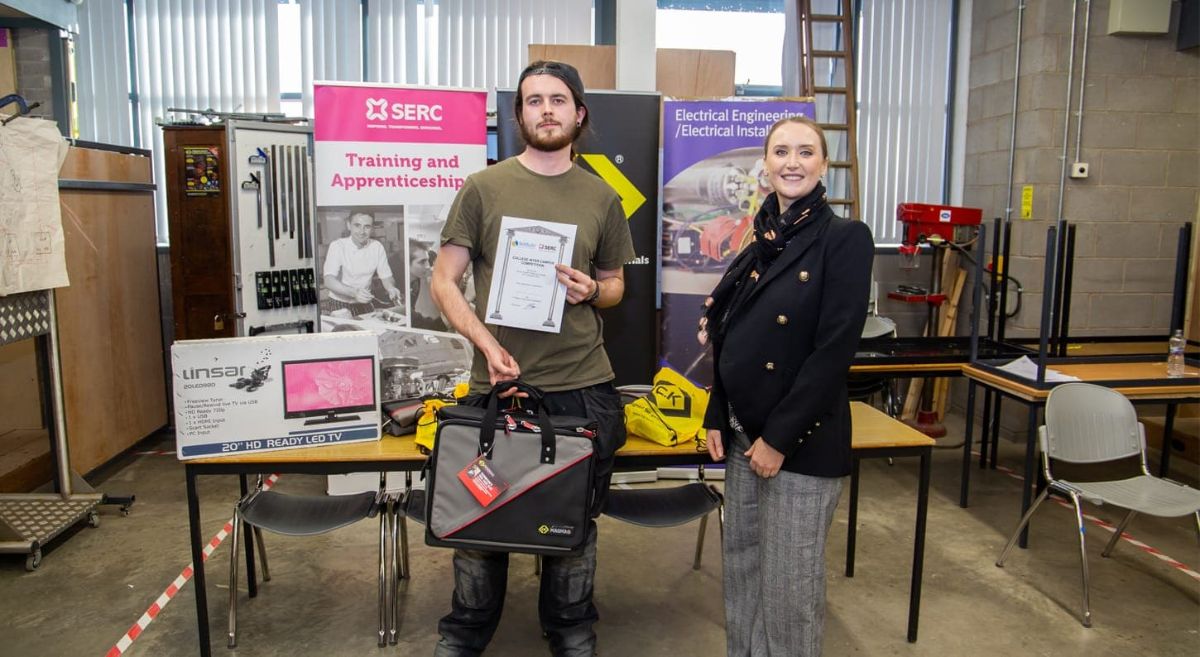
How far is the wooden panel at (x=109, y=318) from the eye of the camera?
3.90 metres

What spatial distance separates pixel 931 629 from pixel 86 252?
13.6 ft

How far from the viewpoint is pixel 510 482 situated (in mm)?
2029

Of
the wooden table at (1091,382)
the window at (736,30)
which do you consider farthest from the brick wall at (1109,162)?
the window at (736,30)

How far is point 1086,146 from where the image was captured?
479 cm

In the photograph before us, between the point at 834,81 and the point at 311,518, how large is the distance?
454cm

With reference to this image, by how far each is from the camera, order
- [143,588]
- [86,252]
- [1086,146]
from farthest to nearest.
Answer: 1. [1086,146]
2. [86,252]
3. [143,588]

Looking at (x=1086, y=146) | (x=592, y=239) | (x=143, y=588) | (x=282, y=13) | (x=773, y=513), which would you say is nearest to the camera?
(x=773, y=513)

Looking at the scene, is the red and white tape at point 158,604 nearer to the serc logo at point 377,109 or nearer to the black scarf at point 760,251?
the serc logo at point 377,109

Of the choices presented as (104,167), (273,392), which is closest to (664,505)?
(273,392)

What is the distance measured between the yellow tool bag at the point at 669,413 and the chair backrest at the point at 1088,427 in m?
1.46

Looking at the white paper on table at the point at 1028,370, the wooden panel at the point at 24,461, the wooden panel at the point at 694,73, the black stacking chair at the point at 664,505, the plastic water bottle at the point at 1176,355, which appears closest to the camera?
the black stacking chair at the point at 664,505

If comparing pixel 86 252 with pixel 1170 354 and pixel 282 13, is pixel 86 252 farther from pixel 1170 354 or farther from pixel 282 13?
pixel 1170 354

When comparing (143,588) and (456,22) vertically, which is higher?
(456,22)

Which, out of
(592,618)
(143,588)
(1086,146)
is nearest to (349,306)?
(143,588)
